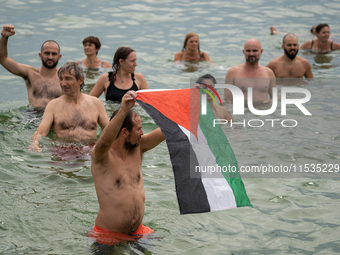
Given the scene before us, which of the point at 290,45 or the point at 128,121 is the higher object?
the point at 290,45

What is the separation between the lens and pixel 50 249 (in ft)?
15.8

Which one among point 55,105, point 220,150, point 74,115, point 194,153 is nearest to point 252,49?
point 74,115

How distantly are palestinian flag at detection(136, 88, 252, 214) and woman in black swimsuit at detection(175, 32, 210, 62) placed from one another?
944 cm

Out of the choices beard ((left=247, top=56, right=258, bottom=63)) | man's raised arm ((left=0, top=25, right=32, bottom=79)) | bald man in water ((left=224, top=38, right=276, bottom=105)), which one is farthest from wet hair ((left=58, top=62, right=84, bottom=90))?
beard ((left=247, top=56, right=258, bottom=63))

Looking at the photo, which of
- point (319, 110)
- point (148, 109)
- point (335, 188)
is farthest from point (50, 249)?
point (319, 110)

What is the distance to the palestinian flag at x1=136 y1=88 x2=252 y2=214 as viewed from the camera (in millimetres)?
4230

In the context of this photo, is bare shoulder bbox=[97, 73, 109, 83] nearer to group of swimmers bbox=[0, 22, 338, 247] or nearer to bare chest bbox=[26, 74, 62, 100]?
group of swimmers bbox=[0, 22, 338, 247]

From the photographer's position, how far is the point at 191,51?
14.3 meters

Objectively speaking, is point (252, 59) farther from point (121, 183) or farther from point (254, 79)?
point (121, 183)

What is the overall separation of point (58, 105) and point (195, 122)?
309 centimetres

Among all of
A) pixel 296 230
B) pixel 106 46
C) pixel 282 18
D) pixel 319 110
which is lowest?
pixel 296 230

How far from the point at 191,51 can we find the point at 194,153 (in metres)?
10.2

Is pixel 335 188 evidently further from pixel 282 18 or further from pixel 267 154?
pixel 282 18

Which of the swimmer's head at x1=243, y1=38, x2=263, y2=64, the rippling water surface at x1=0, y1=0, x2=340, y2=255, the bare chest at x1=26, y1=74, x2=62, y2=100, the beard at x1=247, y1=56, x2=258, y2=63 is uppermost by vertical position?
the swimmer's head at x1=243, y1=38, x2=263, y2=64
